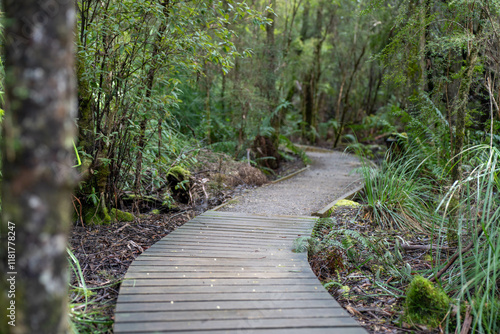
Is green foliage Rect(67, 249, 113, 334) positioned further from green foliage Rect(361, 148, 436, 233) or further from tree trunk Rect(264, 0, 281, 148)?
tree trunk Rect(264, 0, 281, 148)

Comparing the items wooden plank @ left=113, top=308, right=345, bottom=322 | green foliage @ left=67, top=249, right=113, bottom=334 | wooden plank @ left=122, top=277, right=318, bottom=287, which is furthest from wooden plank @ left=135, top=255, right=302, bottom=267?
wooden plank @ left=113, top=308, right=345, bottom=322

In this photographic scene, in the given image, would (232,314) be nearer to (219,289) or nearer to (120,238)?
(219,289)

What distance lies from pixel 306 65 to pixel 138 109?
558 inches

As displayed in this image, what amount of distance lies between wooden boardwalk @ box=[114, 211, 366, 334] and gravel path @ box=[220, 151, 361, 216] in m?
1.61

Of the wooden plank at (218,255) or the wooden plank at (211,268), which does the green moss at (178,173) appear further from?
the wooden plank at (211,268)

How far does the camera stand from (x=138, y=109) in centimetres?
490

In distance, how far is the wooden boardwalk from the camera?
2.50 meters

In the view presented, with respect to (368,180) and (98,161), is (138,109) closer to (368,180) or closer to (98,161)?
(98,161)

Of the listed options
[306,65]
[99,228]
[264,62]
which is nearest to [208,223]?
[99,228]

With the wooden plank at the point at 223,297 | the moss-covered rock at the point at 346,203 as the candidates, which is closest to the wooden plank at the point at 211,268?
the wooden plank at the point at 223,297

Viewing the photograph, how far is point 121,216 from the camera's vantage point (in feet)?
17.1

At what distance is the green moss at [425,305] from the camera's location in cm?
280

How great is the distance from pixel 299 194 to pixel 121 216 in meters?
3.76

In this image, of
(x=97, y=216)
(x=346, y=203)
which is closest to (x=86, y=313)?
(x=97, y=216)
